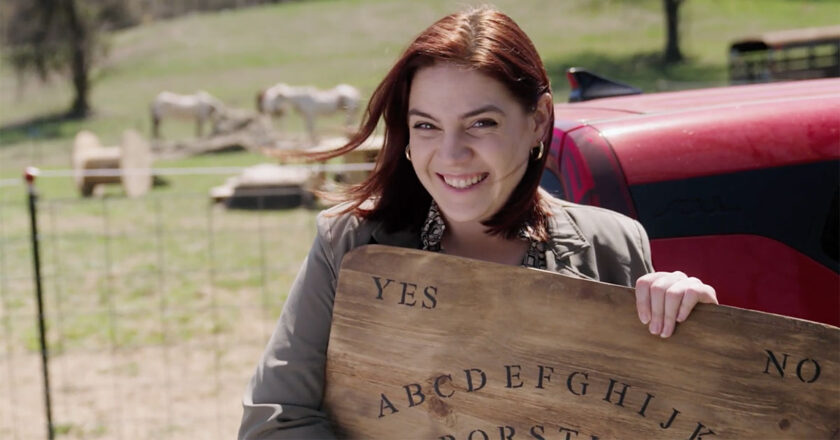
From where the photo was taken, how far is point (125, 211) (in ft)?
35.5

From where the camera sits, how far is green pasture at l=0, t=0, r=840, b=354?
22.8ft

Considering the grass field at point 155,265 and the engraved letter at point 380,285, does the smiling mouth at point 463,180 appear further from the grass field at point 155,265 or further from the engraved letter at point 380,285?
the grass field at point 155,265

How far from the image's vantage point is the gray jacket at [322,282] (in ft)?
5.09

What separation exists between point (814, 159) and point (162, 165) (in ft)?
49.3

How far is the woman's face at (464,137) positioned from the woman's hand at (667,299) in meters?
0.34

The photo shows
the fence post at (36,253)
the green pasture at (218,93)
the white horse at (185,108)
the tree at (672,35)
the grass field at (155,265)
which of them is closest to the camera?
the fence post at (36,253)

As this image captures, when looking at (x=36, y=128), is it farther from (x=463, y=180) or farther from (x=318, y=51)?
(x=463, y=180)

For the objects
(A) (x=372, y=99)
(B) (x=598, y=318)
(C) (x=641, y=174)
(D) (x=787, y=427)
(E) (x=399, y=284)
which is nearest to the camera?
(D) (x=787, y=427)

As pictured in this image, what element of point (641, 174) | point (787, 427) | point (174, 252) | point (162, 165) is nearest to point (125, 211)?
point (174, 252)

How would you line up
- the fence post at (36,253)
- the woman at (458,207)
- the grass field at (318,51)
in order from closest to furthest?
the woman at (458,207), the fence post at (36,253), the grass field at (318,51)

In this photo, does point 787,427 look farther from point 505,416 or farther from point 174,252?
point 174,252

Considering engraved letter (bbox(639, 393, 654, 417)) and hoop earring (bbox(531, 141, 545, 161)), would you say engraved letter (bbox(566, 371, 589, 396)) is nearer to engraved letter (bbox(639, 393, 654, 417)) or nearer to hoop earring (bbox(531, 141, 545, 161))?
engraved letter (bbox(639, 393, 654, 417))

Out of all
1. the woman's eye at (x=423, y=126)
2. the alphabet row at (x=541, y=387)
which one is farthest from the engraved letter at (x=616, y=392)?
the woman's eye at (x=423, y=126)

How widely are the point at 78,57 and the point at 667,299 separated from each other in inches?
1089
